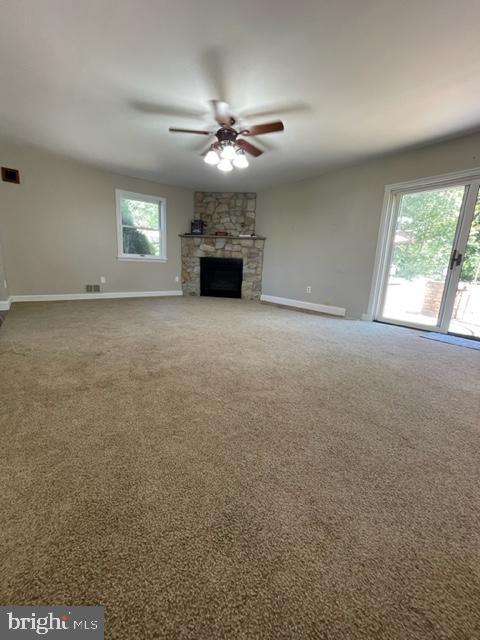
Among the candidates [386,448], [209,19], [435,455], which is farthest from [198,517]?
[209,19]

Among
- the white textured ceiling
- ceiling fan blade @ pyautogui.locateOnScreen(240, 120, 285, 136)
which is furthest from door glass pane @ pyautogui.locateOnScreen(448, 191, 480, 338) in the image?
ceiling fan blade @ pyautogui.locateOnScreen(240, 120, 285, 136)

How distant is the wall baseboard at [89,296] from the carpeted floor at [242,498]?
300cm

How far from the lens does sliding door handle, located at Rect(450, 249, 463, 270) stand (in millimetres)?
3342

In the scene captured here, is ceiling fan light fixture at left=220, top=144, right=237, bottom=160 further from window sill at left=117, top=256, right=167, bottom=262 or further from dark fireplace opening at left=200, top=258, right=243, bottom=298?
window sill at left=117, top=256, right=167, bottom=262

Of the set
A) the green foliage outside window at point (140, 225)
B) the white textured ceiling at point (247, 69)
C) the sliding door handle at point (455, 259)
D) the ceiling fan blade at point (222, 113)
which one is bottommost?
the sliding door handle at point (455, 259)

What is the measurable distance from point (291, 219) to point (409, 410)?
14.6ft

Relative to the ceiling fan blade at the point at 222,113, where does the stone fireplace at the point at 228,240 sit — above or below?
below

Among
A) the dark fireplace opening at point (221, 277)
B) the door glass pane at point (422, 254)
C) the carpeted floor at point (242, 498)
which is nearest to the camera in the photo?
the carpeted floor at point (242, 498)

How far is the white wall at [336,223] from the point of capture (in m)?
3.50

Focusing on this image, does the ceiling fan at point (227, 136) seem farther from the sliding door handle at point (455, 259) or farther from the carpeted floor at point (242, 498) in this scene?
the sliding door handle at point (455, 259)

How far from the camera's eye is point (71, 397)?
1.63 m

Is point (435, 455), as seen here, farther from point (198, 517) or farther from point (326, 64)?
point (326, 64)

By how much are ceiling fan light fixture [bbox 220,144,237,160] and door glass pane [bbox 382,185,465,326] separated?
8.47 ft

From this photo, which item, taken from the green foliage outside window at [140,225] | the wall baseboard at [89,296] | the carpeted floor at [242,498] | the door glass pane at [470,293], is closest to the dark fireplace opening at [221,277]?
the wall baseboard at [89,296]
